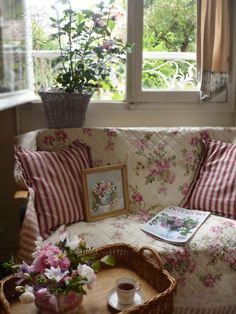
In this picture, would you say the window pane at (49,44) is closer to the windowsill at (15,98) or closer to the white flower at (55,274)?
the windowsill at (15,98)

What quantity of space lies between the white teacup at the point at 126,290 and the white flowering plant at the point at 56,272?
106 millimetres

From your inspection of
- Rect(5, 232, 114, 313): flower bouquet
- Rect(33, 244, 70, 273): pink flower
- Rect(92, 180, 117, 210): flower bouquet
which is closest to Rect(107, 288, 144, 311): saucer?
Rect(5, 232, 114, 313): flower bouquet

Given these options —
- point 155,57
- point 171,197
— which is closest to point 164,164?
point 171,197

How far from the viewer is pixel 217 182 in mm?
1948

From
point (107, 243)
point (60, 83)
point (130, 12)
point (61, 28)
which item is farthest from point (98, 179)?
point (130, 12)

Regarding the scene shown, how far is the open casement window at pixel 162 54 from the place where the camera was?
232 centimetres

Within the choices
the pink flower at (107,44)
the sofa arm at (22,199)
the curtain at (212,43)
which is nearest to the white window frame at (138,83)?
the curtain at (212,43)

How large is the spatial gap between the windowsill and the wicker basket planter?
0.11 meters

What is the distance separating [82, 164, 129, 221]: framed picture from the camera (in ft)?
6.17

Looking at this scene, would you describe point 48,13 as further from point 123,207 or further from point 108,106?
point 123,207

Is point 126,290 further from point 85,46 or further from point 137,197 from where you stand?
point 85,46

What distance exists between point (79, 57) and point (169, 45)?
0.66m

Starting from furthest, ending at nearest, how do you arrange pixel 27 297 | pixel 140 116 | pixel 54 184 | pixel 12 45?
1. pixel 140 116
2. pixel 12 45
3. pixel 54 184
4. pixel 27 297

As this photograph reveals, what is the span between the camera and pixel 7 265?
1.12m
